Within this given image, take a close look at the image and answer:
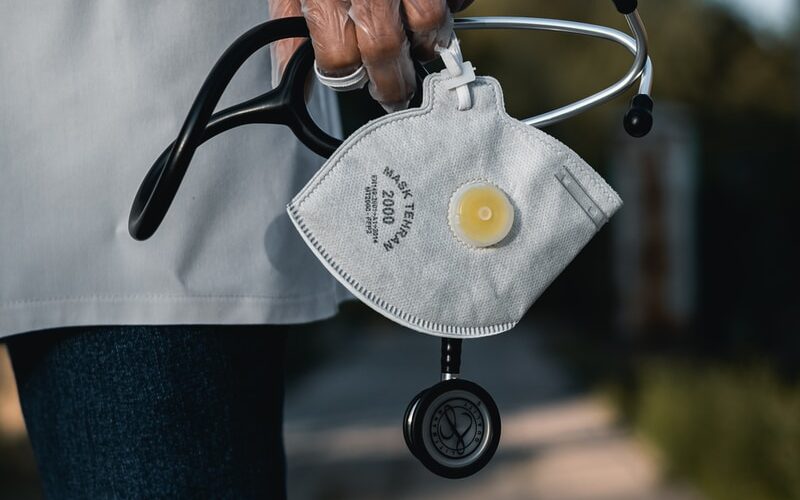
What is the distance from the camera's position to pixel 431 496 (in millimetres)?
4809

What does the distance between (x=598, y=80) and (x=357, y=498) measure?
1105 centimetres

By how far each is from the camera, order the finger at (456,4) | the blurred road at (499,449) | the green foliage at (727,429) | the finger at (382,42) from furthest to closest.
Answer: the blurred road at (499,449) < the green foliage at (727,429) < the finger at (456,4) < the finger at (382,42)

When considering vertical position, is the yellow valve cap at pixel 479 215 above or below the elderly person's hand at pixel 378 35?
below

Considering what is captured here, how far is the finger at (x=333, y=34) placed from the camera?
980mm

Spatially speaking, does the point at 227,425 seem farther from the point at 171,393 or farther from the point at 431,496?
the point at 431,496

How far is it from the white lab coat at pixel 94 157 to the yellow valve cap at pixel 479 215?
27 cm

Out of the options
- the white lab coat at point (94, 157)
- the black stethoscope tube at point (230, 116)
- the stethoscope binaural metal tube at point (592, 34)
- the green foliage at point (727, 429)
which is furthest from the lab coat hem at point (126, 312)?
the green foliage at point (727, 429)

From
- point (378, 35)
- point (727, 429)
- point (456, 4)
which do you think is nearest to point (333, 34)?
point (378, 35)

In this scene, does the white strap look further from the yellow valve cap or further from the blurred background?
the blurred background

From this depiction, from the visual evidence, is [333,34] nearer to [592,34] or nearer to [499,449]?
[592,34]

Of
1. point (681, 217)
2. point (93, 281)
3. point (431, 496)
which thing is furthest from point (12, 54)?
point (681, 217)

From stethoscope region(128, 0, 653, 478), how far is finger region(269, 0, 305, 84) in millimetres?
111

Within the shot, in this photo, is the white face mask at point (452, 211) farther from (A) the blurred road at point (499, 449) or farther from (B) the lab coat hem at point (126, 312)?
(A) the blurred road at point (499, 449)

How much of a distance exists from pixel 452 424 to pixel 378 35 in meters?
0.37
